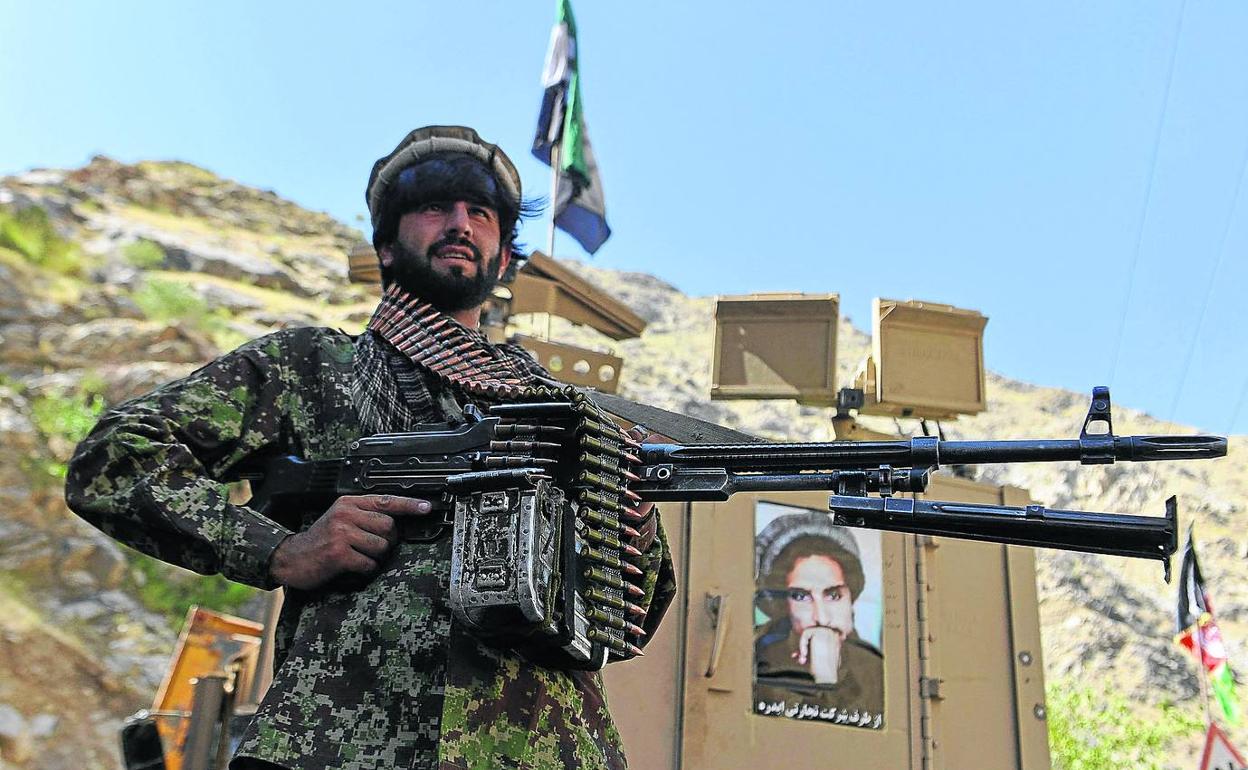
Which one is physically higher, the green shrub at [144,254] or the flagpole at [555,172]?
the green shrub at [144,254]

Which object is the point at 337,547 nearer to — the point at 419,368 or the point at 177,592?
the point at 419,368

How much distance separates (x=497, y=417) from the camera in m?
3.06

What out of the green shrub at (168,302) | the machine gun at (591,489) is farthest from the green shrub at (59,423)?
the machine gun at (591,489)

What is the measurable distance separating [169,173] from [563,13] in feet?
140

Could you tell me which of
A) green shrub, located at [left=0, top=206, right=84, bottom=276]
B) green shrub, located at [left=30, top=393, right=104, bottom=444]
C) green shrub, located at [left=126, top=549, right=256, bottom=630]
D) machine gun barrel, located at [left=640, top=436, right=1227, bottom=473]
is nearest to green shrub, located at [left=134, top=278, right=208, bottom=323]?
green shrub, located at [left=0, top=206, right=84, bottom=276]

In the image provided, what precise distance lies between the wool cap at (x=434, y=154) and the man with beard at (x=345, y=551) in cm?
61

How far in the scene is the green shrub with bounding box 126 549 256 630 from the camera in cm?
2467

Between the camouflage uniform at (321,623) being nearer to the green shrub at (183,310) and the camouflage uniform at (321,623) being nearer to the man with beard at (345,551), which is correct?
the man with beard at (345,551)

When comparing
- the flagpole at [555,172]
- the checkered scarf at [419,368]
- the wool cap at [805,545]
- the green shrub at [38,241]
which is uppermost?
the green shrub at [38,241]

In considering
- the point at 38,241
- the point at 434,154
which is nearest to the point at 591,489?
the point at 434,154

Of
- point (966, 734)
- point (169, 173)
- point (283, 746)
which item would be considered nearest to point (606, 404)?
point (283, 746)

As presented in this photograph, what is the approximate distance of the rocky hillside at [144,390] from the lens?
70.0ft

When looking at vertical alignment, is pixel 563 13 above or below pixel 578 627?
above

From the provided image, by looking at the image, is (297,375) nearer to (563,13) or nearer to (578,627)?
(578,627)
